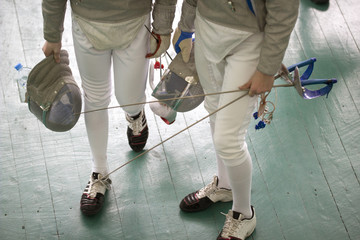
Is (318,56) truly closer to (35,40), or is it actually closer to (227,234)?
(227,234)

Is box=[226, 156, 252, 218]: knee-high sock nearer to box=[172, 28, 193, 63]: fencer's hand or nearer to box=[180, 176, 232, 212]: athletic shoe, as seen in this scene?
box=[180, 176, 232, 212]: athletic shoe

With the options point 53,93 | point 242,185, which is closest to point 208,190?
point 242,185

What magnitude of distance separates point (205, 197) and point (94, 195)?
46cm

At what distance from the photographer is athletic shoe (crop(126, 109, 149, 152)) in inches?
86.4

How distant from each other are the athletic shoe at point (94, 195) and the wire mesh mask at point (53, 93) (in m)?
0.38

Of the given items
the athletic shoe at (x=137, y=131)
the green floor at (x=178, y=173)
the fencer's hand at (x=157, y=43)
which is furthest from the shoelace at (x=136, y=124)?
the fencer's hand at (x=157, y=43)

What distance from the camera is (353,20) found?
2781mm

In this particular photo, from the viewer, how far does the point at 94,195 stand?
2.04 metres

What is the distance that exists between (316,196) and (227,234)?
1.47ft

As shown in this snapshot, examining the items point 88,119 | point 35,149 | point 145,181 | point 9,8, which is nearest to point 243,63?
point 88,119

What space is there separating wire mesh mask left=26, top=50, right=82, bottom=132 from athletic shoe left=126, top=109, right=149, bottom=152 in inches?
17.6

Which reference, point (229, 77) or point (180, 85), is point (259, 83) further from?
point (180, 85)

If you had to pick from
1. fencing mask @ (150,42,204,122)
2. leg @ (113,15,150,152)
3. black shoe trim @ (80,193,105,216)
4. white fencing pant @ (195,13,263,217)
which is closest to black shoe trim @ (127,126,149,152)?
leg @ (113,15,150,152)

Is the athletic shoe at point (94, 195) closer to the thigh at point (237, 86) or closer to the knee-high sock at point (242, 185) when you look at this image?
the knee-high sock at point (242, 185)
